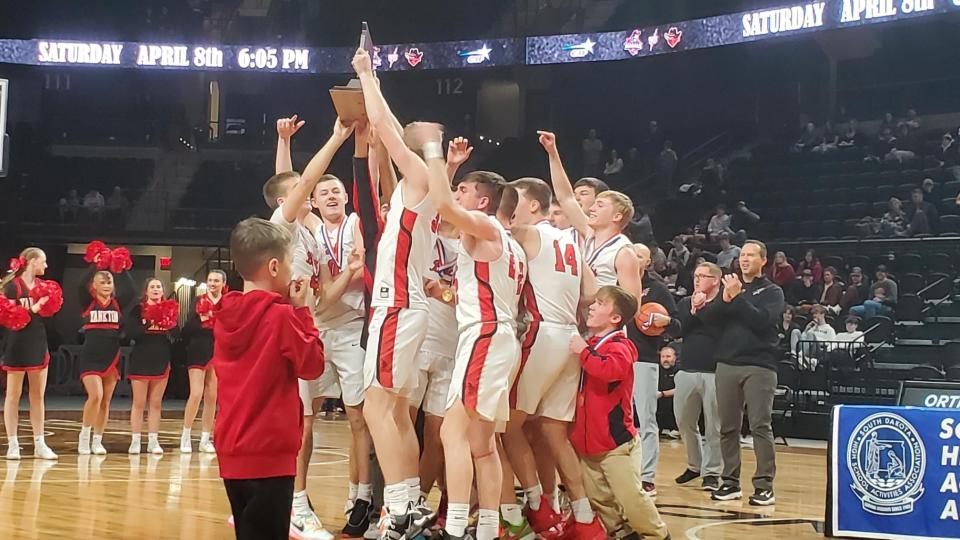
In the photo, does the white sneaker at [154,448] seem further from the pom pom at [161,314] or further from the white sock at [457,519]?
the white sock at [457,519]

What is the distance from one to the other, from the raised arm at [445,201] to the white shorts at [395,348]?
50cm

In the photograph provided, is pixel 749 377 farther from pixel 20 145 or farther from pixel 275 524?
pixel 20 145

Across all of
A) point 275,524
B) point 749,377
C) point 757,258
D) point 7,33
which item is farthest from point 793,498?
point 7,33

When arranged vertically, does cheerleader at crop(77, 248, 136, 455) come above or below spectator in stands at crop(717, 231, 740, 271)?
below

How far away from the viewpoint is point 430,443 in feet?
19.1

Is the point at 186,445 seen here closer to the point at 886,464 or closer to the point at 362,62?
the point at 362,62

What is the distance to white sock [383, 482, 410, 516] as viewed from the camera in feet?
16.3

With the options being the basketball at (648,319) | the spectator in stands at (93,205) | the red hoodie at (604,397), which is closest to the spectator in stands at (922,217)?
the basketball at (648,319)

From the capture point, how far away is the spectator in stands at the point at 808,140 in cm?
1912

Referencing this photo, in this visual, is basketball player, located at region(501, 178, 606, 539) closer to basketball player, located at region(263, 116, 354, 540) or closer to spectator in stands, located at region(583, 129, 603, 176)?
basketball player, located at region(263, 116, 354, 540)

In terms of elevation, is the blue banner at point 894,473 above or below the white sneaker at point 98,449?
above

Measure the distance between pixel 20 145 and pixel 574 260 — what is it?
18784mm

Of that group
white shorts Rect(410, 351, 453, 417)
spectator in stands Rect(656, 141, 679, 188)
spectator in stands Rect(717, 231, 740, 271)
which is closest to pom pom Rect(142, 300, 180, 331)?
white shorts Rect(410, 351, 453, 417)

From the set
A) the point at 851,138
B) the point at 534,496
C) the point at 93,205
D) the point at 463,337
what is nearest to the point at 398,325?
the point at 463,337
